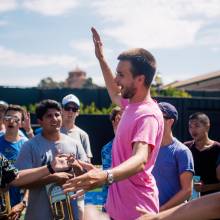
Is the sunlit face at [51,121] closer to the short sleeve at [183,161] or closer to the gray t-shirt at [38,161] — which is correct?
the gray t-shirt at [38,161]

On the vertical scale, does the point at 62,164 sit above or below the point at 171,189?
above

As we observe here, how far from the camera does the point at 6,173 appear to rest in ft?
13.8

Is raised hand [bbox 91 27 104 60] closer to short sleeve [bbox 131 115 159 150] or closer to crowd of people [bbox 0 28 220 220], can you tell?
crowd of people [bbox 0 28 220 220]

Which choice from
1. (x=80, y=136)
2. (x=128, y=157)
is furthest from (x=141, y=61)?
(x=80, y=136)

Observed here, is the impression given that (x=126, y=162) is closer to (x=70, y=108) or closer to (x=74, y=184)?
(x=74, y=184)

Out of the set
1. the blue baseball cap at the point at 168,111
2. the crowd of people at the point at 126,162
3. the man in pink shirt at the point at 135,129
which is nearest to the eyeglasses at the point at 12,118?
the crowd of people at the point at 126,162

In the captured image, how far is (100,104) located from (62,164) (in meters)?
15.6

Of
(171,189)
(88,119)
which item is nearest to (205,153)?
(171,189)

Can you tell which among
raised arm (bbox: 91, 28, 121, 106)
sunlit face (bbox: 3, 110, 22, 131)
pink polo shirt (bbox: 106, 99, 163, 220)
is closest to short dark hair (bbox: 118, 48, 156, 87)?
pink polo shirt (bbox: 106, 99, 163, 220)

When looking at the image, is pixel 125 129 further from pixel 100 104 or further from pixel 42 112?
pixel 100 104

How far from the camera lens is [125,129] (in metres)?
3.55

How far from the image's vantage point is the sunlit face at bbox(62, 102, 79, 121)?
7500 mm

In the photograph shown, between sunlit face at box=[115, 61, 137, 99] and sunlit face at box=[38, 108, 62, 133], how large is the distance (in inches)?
72.4

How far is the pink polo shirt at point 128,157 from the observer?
3.51m
